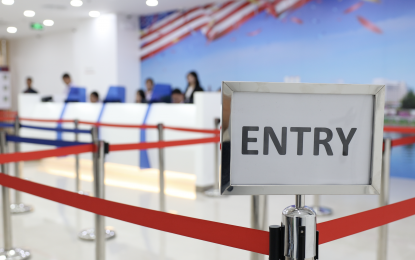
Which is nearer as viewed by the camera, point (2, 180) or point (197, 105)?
point (2, 180)

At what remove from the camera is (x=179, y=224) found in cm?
141

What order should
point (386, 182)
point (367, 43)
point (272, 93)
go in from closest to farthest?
point (272, 93)
point (386, 182)
point (367, 43)

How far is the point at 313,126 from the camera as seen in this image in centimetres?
110

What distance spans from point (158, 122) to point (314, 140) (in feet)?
18.1

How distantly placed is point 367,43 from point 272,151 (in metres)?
7.29

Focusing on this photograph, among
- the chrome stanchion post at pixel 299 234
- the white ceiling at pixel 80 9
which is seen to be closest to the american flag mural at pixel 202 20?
the white ceiling at pixel 80 9

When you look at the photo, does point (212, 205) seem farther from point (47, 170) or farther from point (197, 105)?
point (47, 170)

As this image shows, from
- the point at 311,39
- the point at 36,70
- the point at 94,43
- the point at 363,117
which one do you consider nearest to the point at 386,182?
the point at 363,117

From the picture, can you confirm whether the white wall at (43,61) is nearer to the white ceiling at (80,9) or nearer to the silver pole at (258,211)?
the white ceiling at (80,9)

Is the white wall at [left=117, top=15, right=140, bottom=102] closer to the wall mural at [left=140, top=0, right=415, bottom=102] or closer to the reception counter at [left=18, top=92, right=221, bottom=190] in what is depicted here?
the wall mural at [left=140, top=0, right=415, bottom=102]

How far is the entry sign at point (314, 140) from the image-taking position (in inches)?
42.9

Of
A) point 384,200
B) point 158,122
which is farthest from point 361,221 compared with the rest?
point 158,122

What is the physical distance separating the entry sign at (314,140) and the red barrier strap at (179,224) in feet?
0.81

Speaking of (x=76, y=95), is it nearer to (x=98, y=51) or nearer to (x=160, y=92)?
(x=160, y=92)
